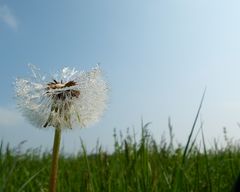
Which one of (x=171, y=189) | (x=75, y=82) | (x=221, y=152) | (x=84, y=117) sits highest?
(x=221, y=152)

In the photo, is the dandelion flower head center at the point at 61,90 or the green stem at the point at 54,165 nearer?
the green stem at the point at 54,165

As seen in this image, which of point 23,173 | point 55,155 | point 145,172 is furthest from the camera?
point 23,173

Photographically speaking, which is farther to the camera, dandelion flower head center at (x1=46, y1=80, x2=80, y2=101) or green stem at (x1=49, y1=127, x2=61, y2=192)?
dandelion flower head center at (x1=46, y1=80, x2=80, y2=101)

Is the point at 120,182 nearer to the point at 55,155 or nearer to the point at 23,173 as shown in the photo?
the point at 55,155

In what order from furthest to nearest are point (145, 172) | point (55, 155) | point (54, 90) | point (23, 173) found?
1. point (23, 173)
2. point (145, 172)
3. point (54, 90)
4. point (55, 155)

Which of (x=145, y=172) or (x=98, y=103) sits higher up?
(x=98, y=103)

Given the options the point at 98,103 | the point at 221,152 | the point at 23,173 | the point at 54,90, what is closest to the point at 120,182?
the point at 98,103

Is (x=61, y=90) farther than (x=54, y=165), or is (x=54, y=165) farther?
(x=61, y=90)

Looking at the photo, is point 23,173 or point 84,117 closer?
point 84,117

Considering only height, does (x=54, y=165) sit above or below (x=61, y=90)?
below

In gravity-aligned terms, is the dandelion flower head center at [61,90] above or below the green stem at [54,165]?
above

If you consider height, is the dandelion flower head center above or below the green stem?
above
